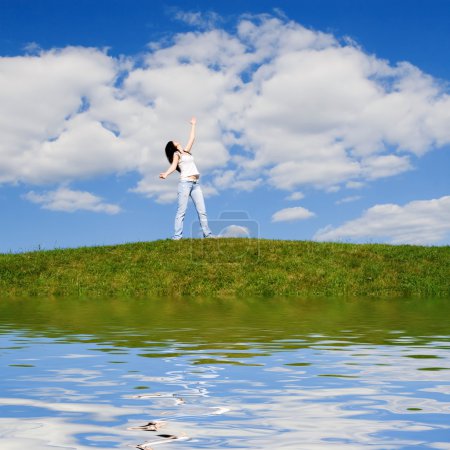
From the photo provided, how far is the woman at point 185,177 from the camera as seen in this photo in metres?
25.8

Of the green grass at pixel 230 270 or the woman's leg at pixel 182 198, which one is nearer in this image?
the green grass at pixel 230 270

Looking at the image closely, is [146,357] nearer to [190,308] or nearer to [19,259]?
[190,308]

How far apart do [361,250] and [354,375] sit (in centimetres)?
2051

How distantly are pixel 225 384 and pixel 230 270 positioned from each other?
17.7 m

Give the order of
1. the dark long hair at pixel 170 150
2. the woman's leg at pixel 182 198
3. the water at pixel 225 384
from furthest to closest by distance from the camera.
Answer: the dark long hair at pixel 170 150
the woman's leg at pixel 182 198
the water at pixel 225 384

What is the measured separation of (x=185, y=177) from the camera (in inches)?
1026

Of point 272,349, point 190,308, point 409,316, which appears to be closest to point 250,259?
point 190,308

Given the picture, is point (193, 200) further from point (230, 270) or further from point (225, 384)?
point (225, 384)

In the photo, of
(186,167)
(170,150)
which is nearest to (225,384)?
(186,167)

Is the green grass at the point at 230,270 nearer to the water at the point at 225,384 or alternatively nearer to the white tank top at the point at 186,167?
the white tank top at the point at 186,167

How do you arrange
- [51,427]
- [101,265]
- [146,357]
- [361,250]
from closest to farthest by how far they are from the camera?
[51,427]
[146,357]
[101,265]
[361,250]

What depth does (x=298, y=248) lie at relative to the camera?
26641 mm

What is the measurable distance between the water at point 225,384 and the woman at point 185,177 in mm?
13092

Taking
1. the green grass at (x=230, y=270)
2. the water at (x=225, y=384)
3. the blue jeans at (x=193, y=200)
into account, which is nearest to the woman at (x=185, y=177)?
the blue jeans at (x=193, y=200)
